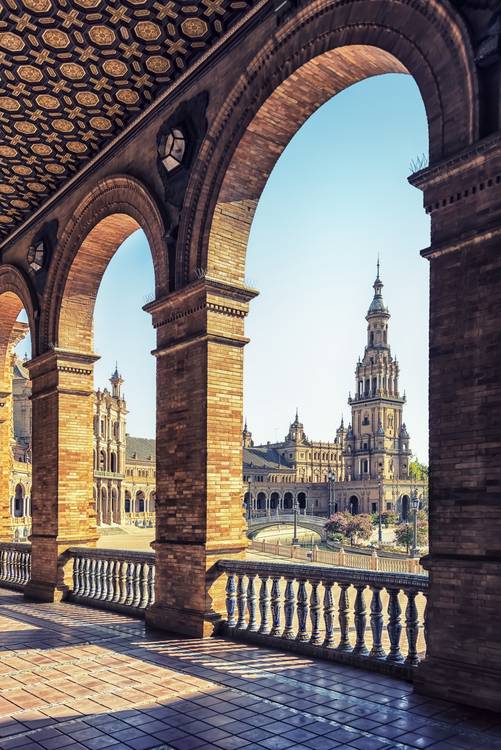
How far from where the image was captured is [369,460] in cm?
11081

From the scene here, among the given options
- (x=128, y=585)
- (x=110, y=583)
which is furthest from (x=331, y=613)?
(x=110, y=583)

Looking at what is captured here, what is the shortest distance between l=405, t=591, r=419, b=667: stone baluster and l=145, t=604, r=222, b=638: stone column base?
288cm

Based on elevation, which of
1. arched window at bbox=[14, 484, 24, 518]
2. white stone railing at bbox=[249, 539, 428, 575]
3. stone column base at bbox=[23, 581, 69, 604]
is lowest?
arched window at bbox=[14, 484, 24, 518]

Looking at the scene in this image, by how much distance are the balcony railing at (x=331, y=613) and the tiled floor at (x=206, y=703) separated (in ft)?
0.60

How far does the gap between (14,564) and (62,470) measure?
3.17 m

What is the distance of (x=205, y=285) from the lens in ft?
29.6

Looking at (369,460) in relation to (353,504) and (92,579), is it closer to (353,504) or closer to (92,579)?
(353,504)

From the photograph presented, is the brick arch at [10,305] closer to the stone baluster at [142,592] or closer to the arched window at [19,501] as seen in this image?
the stone baluster at [142,592]

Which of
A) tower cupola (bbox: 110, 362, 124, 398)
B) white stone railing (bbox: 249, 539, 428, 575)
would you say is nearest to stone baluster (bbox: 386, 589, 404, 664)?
white stone railing (bbox: 249, 539, 428, 575)

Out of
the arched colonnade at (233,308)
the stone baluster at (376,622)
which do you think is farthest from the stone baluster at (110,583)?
the stone baluster at (376,622)

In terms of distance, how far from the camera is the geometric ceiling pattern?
26.7ft

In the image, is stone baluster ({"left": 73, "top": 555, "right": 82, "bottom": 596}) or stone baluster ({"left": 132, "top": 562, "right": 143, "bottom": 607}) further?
stone baluster ({"left": 73, "top": 555, "right": 82, "bottom": 596})

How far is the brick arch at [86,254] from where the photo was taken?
11.2 m

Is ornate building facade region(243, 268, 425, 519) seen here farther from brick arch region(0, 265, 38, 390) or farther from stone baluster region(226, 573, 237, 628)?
stone baluster region(226, 573, 237, 628)
